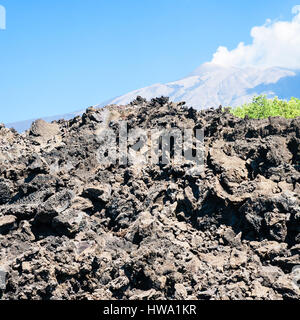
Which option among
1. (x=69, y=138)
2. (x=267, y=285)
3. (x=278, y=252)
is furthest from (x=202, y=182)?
(x=69, y=138)

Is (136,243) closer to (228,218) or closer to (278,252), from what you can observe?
(228,218)

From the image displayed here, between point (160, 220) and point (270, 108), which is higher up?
point (270, 108)

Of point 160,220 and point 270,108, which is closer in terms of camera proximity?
point 160,220

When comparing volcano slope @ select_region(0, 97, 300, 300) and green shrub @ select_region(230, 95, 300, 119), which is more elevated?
green shrub @ select_region(230, 95, 300, 119)

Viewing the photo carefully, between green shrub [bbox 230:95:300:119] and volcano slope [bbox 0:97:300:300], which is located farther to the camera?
green shrub [bbox 230:95:300:119]

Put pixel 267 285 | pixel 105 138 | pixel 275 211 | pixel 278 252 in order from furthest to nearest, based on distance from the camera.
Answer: pixel 105 138, pixel 275 211, pixel 278 252, pixel 267 285

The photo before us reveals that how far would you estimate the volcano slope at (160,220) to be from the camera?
10.4 m

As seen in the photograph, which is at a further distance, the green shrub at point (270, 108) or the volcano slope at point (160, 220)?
the green shrub at point (270, 108)

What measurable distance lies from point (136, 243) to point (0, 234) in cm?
488

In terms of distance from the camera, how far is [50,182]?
46.7ft

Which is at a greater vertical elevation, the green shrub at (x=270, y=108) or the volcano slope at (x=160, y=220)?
the green shrub at (x=270, y=108)

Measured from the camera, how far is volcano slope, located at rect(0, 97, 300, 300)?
10.4 m

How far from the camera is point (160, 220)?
1258 cm

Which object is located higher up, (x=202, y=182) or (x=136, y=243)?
(x=202, y=182)
